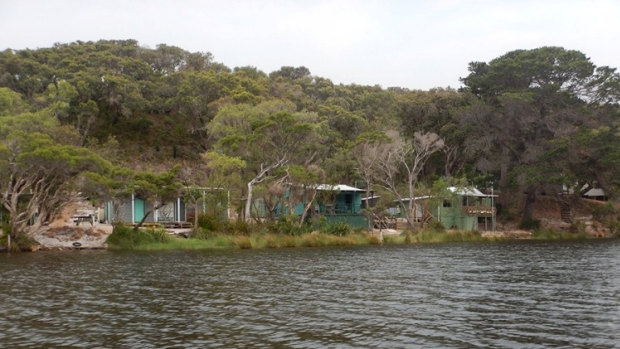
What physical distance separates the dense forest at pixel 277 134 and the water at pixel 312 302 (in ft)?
31.9

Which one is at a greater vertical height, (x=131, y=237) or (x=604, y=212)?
(x=604, y=212)

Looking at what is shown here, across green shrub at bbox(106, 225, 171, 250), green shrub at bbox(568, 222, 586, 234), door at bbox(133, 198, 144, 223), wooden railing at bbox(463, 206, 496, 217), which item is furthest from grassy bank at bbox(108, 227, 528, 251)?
green shrub at bbox(568, 222, 586, 234)

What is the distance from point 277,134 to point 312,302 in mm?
31353

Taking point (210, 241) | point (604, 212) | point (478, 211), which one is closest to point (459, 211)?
point (478, 211)

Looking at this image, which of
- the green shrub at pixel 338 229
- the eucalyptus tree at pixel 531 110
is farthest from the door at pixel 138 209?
the eucalyptus tree at pixel 531 110

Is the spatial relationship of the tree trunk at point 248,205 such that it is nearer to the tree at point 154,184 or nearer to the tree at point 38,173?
the tree at point 154,184

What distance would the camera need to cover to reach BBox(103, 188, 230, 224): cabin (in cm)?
4525

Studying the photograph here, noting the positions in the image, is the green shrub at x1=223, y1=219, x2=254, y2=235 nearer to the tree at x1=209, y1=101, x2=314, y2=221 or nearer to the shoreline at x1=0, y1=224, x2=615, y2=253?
the shoreline at x1=0, y1=224, x2=615, y2=253

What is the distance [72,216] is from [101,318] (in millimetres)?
33991

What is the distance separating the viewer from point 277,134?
49062 millimetres

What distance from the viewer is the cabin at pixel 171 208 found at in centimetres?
4525

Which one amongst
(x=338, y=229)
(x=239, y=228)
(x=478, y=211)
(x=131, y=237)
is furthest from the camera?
(x=478, y=211)

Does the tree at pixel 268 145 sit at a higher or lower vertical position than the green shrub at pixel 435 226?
higher

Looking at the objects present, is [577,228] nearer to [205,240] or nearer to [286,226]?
[286,226]
